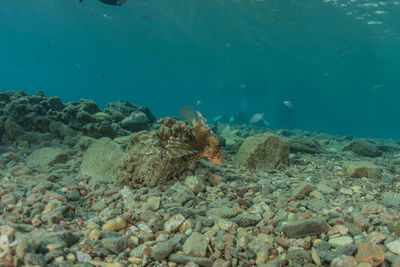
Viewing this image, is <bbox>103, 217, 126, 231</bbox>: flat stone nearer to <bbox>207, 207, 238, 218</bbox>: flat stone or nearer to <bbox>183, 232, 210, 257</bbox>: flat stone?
<bbox>183, 232, 210, 257</bbox>: flat stone

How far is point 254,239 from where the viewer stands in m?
2.19

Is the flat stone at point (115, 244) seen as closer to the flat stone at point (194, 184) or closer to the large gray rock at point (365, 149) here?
the flat stone at point (194, 184)

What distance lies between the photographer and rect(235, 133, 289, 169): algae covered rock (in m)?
5.14

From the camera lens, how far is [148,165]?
151 inches

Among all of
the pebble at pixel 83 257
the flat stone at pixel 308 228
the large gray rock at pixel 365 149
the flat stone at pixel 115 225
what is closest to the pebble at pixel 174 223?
the flat stone at pixel 115 225

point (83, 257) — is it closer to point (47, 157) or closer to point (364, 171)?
point (47, 157)

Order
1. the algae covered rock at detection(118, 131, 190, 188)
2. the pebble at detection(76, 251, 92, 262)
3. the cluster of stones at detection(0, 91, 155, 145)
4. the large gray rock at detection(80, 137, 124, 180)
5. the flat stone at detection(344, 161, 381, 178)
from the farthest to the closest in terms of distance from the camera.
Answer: the cluster of stones at detection(0, 91, 155, 145), the large gray rock at detection(80, 137, 124, 180), the flat stone at detection(344, 161, 381, 178), the algae covered rock at detection(118, 131, 190, 188), the pebble at detection(76, 251, 92, 262)

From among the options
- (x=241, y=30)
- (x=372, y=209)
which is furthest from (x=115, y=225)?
(x=241, y=30)

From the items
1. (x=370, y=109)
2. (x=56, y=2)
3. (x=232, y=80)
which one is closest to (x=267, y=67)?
(x=232, y=80)

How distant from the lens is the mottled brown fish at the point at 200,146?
3471 mm

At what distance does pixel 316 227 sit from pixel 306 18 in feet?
106

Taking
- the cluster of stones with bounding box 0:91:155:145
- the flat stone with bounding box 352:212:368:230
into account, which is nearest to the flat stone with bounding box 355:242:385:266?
the flat stone with bounding box 352:212:368:230

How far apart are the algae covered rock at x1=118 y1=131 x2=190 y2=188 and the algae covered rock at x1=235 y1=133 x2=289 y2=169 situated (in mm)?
1771

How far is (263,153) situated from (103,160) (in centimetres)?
338
